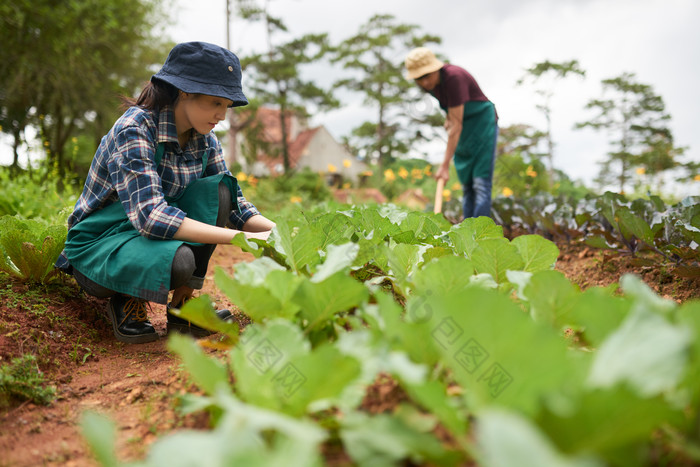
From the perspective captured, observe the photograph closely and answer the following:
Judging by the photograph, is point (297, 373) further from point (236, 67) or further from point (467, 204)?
point (467, 204)

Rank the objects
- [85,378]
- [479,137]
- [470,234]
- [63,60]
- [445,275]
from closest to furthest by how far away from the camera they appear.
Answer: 1. [445,275]
2. [470,234]
3. [85,378]
4. [479,137]
5. [63,60]

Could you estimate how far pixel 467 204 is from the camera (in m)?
4.97

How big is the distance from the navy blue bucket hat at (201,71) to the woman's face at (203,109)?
2.4 inches

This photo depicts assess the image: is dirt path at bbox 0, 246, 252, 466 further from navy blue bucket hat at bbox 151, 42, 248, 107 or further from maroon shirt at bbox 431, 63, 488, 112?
maroon shirt at bbox 431, 63, 488, 112

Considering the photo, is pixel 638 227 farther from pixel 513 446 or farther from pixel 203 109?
pixel 513 446

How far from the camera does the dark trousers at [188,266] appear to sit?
6.47ft

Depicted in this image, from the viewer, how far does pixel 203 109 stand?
2.07m

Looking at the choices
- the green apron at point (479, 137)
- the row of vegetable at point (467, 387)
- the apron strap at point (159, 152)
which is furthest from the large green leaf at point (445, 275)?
the green apron at point (479, 137)

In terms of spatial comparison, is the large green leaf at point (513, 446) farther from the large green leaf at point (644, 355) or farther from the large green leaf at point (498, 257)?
the large green leaf at point (498, 257)

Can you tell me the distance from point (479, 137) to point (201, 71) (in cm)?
326

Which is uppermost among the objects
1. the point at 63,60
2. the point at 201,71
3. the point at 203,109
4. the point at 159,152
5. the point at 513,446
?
the point at 63,60

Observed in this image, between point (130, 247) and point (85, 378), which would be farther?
point (130, 247)

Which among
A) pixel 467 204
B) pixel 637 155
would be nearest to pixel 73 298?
pixel 467 204

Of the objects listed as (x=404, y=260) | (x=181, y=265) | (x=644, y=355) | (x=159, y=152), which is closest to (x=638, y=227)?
(x=404, y=260)
